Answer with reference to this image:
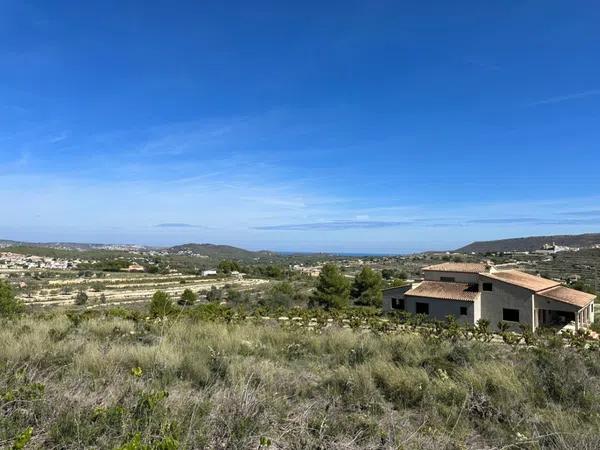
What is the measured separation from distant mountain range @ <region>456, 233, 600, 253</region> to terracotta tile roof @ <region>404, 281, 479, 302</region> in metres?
60.8

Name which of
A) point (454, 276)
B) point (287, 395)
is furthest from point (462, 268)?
point (287, 395)

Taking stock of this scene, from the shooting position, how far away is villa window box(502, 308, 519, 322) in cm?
3193

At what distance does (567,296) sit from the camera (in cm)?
3158

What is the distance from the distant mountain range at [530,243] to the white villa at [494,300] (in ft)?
194

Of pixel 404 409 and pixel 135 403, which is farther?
pixel 404 409

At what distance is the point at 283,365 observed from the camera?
17.8 feet

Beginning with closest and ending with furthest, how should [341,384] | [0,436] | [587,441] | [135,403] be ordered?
1. [0,436]
2. [587,441]
3. [135,403]
4. [341,384]

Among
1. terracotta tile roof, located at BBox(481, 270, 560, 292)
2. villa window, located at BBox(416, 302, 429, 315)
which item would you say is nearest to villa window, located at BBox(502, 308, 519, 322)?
terracotta tile roof, located at BBox(481, 270, 560, 292)

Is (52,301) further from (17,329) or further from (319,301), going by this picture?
(17,329)

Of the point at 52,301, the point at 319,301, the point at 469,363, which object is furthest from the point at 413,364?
the point at 52,301

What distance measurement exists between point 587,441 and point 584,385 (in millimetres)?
1976

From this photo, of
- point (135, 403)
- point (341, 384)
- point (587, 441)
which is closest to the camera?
point (587, 441)

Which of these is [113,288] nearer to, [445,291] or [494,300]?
[445,291]

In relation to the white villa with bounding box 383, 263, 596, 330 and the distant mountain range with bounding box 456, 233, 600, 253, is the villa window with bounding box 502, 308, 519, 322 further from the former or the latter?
the distant mountain range with bounding box 456, 233, 600, 253
